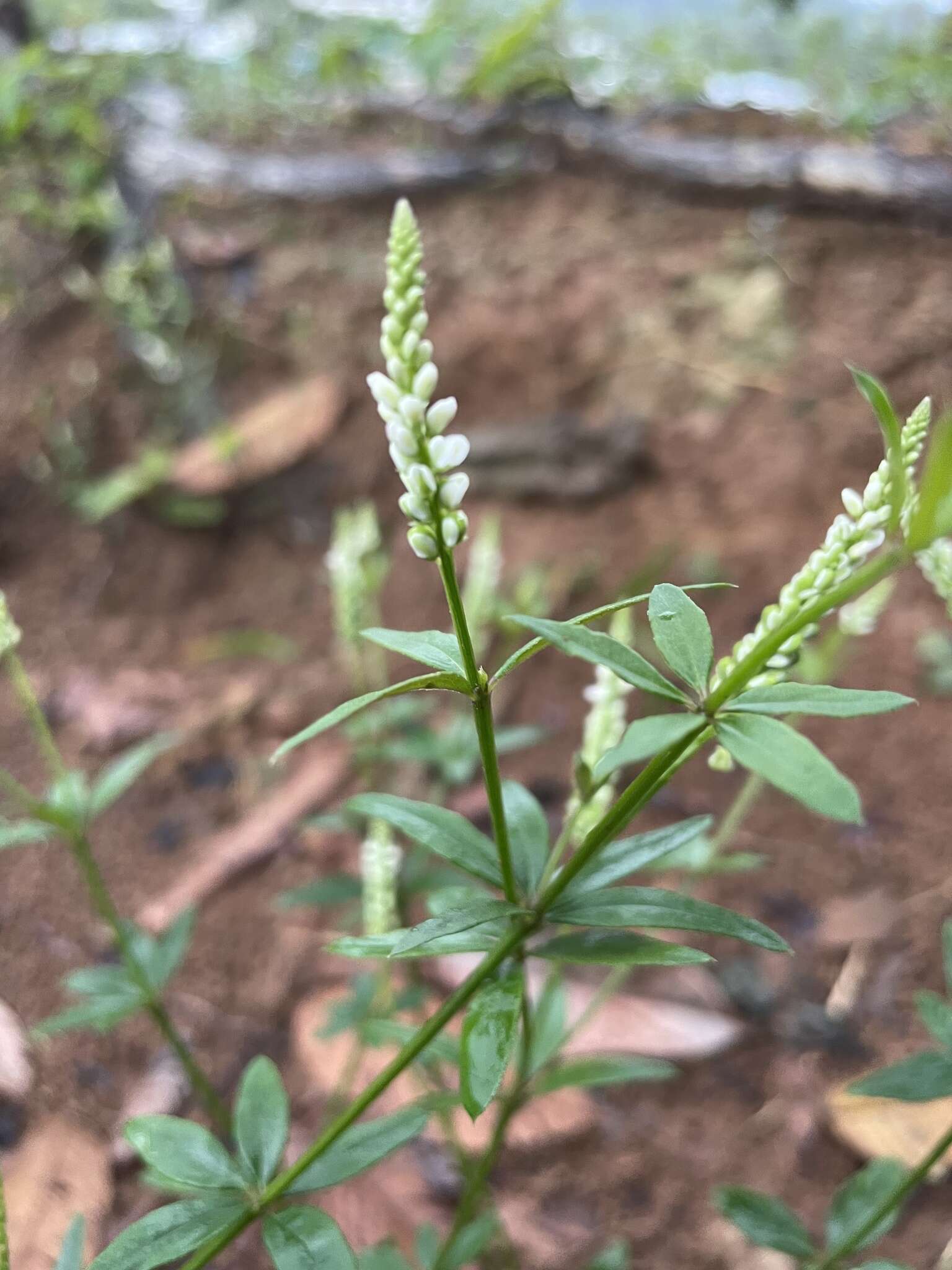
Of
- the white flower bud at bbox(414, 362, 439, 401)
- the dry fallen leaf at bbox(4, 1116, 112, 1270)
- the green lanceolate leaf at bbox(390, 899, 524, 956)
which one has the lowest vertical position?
the dry fallen leaf at bbox(4, 1116, 112, 1270)

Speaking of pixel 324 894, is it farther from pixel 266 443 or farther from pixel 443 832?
pixel 266 443

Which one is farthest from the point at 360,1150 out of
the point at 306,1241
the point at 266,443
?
the point at 266,443

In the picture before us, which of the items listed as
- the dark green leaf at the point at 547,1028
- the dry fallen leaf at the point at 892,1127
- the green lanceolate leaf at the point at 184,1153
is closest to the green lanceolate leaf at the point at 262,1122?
the green lanceolate leaf at the point at 184,1153

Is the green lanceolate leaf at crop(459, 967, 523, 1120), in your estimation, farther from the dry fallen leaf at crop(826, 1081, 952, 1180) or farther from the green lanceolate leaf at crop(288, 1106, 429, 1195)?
the dry fallen leaf at crop(826, 1081, 952, 1180)

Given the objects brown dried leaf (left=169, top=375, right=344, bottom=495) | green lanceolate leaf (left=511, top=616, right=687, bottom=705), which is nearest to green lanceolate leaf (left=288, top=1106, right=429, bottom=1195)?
green lanceolate leaf (left=511, top=616, right=687, bottom=705)

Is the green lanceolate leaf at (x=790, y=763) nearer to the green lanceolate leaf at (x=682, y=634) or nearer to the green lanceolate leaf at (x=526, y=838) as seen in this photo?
the green lanceolate leaf at (x=682, y=634)

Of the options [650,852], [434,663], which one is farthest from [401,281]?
[650,852]
